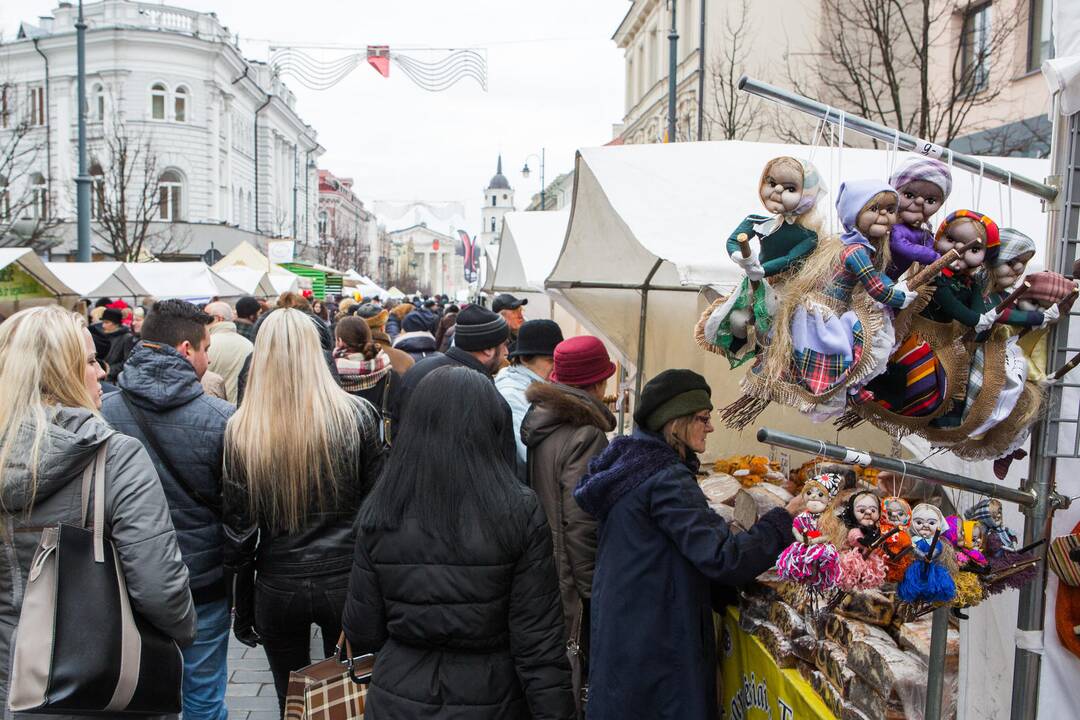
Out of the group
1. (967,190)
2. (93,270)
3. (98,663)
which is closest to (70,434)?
(98,663)

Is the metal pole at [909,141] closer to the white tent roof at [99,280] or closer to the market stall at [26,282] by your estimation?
the market stall at [26,282]

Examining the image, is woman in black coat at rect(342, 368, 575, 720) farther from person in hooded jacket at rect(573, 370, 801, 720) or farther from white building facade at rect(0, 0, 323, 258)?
white building facade at rect(0, 0, 323, 258)

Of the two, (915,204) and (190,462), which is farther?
(190,462)

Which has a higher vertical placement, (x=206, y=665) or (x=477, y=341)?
(x=477, y=341)

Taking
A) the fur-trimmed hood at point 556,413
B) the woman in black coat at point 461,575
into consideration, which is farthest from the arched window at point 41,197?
the woman in black coat at point 461,575

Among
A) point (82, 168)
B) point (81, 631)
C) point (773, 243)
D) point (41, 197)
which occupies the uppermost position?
point (41, 197)

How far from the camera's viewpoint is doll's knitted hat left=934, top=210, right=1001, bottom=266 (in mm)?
2004

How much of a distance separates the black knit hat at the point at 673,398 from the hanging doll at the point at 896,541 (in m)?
0.86

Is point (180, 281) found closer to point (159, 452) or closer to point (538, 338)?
point (538, 338)

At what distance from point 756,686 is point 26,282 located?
12.3 m

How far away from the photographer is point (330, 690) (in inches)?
127

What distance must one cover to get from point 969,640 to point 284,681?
8.95ft

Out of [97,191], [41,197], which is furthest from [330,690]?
[41,197]

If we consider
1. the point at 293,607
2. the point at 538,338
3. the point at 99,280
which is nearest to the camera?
the point at 293,607
